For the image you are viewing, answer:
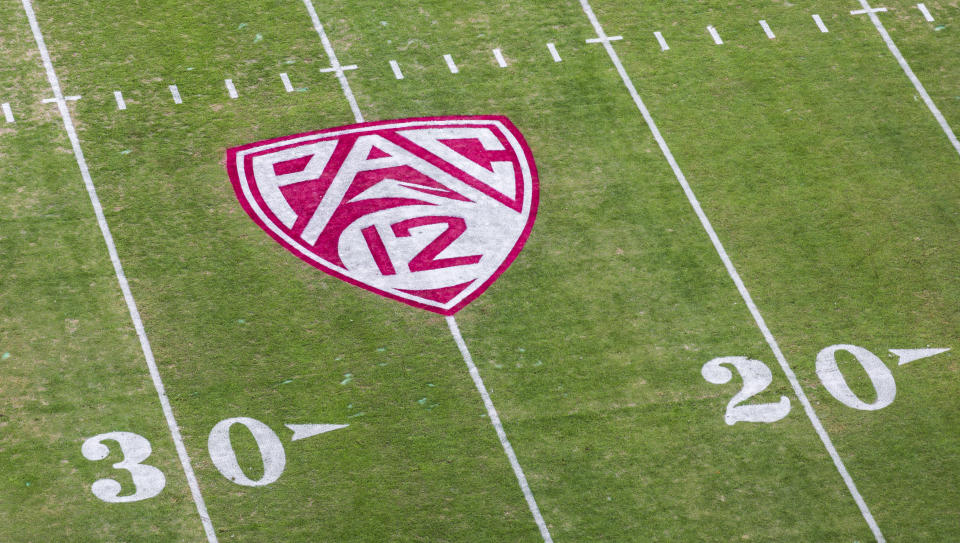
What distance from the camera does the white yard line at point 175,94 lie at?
44.8 feet

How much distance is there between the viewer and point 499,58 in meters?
14.5

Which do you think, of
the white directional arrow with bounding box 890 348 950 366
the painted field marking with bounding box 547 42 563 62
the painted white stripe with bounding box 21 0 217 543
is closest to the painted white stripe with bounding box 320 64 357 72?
the painted field marking with bounding box 547 42 563 62

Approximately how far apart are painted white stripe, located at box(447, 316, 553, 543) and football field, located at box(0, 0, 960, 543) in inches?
0.8

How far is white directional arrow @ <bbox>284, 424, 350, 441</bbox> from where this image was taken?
1110 cm

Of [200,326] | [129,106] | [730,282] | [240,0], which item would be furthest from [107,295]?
[730,282]

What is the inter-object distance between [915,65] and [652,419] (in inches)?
235

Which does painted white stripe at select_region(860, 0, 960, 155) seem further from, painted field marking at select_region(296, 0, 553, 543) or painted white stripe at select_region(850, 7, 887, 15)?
painted field marking at select_region(296, 0, 553, 543)

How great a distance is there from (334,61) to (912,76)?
637cm

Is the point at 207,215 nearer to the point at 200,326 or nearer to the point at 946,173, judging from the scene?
the point at 200,326

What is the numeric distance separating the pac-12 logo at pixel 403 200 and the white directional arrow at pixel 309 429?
1.56m

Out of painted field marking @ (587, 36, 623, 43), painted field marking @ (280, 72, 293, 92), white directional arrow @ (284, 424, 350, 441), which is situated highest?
painted field marking @ (280, 72, 293, 92)

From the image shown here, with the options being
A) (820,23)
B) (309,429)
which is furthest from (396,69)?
(820,23)

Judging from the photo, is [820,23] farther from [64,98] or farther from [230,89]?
[64,98]

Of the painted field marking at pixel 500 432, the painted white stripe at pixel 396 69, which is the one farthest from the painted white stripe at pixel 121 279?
the painted white stripe at pixel 396 69
